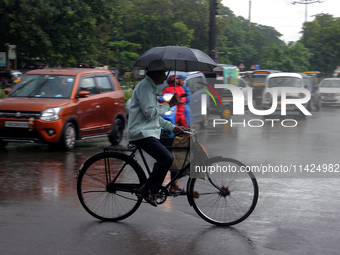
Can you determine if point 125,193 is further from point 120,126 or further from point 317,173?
point 120,126

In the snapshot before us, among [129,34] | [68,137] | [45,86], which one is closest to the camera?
[68,137]

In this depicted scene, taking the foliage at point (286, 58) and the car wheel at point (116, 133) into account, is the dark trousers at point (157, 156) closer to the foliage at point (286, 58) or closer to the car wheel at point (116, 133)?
the car wheel at point (116, 133)

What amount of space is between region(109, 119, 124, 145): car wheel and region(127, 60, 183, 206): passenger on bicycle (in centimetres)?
721

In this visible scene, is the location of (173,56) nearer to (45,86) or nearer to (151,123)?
(151,123)

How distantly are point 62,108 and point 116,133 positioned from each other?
2.04 metres

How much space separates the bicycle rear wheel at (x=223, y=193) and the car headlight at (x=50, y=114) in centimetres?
598

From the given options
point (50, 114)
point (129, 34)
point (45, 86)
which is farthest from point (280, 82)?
point (129, 34)

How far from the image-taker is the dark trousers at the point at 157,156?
18.0ft

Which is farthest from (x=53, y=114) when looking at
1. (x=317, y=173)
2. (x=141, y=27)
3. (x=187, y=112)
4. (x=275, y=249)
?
(x=141, y=27)

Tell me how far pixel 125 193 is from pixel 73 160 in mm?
4665

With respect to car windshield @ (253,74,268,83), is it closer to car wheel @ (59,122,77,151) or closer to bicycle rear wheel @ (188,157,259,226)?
car wheel @ (59,122,77,151)

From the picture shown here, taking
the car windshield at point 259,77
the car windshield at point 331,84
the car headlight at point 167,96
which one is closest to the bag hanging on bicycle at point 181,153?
the car headlight at point 167,96

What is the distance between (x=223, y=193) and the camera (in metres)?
5.68

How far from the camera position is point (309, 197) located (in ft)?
23.5
